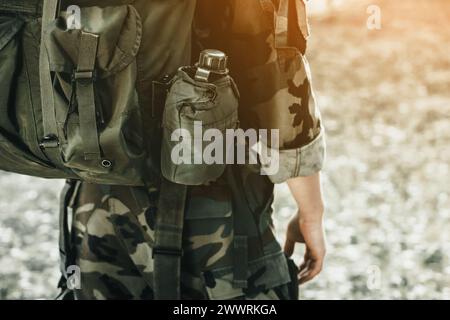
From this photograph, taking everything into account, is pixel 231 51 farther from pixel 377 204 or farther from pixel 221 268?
pixel 377 204

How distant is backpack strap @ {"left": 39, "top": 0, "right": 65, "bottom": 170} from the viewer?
6.60 feet

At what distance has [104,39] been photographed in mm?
1982

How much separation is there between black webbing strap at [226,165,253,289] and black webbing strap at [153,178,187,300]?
0.18 metres

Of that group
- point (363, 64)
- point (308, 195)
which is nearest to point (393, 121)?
point (363, 64)

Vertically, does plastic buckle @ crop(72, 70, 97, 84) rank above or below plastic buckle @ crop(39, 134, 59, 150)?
above

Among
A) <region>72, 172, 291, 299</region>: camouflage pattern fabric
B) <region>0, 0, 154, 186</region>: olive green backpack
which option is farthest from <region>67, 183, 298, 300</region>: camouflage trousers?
<region>0, 0, 154, 186</region>: olive green backpack

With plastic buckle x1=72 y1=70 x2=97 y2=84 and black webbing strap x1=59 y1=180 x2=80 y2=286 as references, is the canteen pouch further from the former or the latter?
black webbing strap x1=59 y1=180 x2=80 y2=286

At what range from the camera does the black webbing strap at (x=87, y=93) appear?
1.98 m

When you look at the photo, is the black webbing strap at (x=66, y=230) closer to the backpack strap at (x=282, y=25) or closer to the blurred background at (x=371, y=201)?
the backpack strap at (x=282, y=25)

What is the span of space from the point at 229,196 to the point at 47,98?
64cm

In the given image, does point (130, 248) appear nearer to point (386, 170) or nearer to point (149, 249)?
point (149, 249)

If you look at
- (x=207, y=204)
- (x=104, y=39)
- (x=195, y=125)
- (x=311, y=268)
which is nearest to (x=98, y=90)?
(x=104, y=39)

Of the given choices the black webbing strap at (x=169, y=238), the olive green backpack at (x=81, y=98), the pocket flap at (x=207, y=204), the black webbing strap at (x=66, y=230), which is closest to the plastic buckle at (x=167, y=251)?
the black webbing strap at (x=169, y=238)

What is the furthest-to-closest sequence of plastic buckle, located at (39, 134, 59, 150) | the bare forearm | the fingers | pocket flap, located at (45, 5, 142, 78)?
the fingers < the bare forearm < plastic buckle, located at (39, 134, 59, 150) < pocket flap, located at (45, 5, 142, 78)
